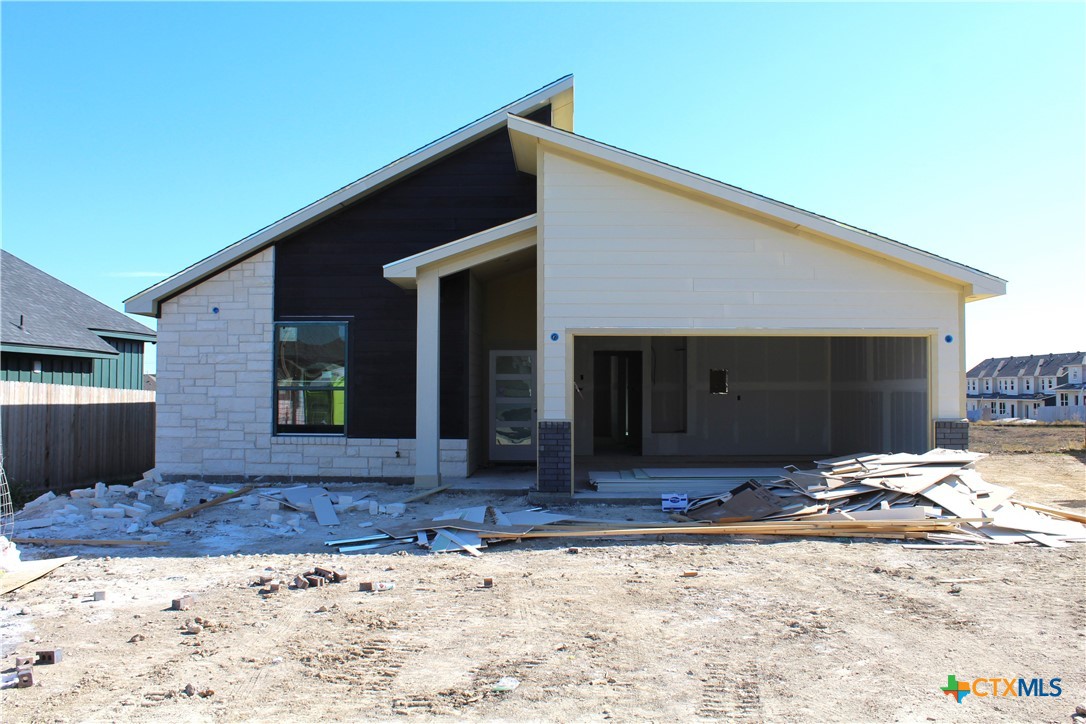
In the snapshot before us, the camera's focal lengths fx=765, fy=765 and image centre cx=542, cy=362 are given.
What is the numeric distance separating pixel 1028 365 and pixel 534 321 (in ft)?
213

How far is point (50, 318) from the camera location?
18.0 metres

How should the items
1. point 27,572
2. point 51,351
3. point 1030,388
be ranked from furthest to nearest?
point 1030,388 → point 51,351 → point 27,572

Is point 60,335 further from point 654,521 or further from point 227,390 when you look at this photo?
point 654,521

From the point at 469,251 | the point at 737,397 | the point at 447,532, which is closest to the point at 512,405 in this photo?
the point at 469,251

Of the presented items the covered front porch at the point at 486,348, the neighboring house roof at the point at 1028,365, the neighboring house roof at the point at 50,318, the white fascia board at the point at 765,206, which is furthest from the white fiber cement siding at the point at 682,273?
the neighboring house roof at the point at 1028,365

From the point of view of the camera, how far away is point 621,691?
457cm

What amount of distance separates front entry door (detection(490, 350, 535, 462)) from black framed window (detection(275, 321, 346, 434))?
9.84 feet

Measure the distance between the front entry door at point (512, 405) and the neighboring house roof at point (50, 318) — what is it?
32.0 feet

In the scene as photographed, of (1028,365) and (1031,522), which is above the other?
(1028,365)

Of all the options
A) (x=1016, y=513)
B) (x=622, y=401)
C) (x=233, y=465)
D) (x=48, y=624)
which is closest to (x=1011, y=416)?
(x=622, y=401)

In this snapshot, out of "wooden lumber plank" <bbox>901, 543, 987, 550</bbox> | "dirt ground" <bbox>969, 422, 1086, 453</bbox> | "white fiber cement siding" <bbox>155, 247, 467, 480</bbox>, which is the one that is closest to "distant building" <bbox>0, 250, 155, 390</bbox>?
"white fiber cement siding" <bbox>155, 247, 467, 480</bbox>

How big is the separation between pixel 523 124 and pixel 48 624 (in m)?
8.00

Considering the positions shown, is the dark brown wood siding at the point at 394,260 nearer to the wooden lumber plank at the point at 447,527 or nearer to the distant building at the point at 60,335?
the wooden lumber plank at the point at 447,527

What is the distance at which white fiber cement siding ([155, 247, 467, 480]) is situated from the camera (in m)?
12.9
